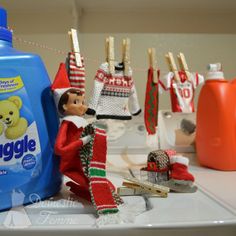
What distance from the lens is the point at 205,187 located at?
0.68 meters

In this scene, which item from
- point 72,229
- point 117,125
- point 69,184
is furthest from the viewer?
point 117,125

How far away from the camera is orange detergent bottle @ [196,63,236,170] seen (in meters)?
0.87

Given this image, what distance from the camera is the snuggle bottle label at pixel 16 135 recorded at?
52 cm

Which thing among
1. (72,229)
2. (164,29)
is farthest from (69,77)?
(164,29)

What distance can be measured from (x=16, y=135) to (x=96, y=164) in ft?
0.47

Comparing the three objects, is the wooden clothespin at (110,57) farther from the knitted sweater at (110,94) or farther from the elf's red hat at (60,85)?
the elf's red hat at (60,85)

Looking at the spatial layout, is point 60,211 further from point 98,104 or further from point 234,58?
point 234,58

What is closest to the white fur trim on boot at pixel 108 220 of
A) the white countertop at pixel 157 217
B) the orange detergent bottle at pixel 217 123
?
the white countertop at pixel 157 217

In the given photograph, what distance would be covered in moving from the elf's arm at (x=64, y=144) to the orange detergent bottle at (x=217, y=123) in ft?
1.56

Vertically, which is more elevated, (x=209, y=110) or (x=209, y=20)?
(x=209, y=20)

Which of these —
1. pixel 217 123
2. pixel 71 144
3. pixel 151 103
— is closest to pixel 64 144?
pixel 71 144

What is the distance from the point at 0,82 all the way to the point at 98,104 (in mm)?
258

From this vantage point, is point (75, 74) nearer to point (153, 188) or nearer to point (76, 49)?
point (76, 49)

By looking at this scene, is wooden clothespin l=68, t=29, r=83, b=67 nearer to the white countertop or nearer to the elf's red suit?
the elf's red suit
